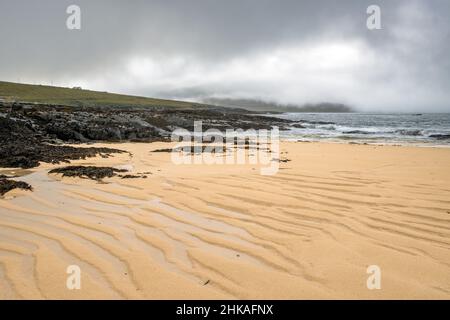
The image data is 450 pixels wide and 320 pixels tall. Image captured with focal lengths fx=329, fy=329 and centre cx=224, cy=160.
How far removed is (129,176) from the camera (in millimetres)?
7719

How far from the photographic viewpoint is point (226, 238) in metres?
4.13

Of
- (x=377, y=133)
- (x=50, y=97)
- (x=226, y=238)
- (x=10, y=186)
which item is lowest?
(x=226, y=238)

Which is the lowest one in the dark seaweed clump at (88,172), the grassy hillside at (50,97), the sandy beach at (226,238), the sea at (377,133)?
the sandy beach at (226,238)

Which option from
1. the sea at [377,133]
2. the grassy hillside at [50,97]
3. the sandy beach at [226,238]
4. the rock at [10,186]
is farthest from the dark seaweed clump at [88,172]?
the grassy hillside at [50,97]

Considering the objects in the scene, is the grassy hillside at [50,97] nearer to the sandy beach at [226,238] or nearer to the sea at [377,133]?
the sea at [377,133]

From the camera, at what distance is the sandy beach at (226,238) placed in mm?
2977

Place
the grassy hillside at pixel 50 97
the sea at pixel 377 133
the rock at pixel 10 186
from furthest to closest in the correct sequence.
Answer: the grassy hillside at pixel 50 97 < the sea at pixel 377 133 < the rock at pixel 10 186

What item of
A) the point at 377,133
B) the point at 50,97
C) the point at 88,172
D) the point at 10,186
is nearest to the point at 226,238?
the point at 10,186

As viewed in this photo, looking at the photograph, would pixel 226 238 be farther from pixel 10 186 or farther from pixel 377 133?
pixel 377 133

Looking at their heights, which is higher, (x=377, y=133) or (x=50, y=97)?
(x=50, y=97)
